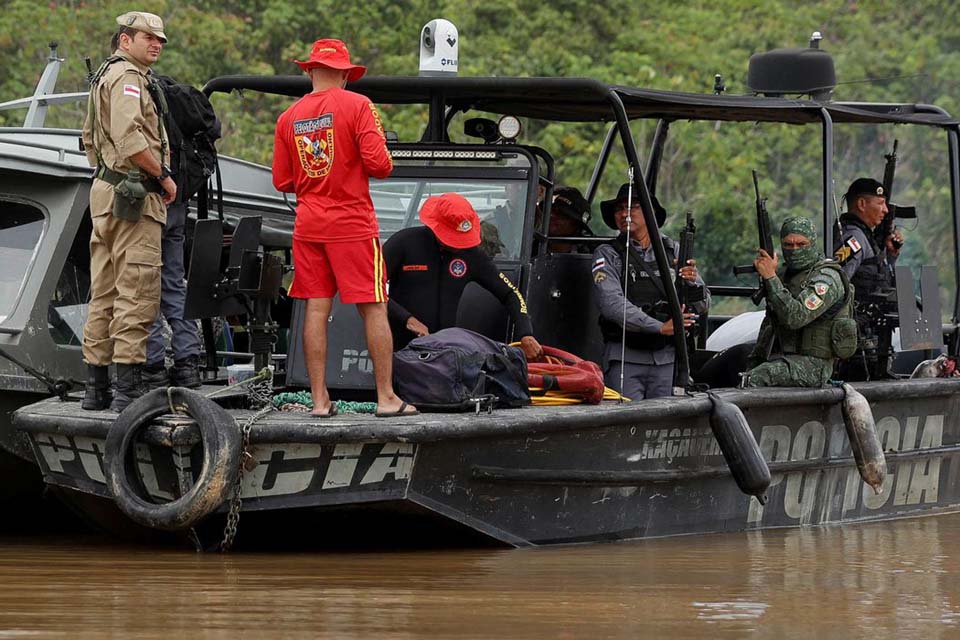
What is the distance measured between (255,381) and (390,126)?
11.0 metres

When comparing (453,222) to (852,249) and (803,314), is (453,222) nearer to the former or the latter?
(803,314)

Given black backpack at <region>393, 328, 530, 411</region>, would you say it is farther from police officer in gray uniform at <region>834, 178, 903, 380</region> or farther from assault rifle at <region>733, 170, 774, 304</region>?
police officer in gray uniform at <region>834, 178, 903, 380</region>

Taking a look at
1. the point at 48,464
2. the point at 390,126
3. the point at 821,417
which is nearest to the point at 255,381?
the point at 48,464

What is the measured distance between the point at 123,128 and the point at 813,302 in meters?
3.60

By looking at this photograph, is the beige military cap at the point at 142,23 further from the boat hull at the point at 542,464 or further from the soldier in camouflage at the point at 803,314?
the soldier in camouflage at the point at 803,314

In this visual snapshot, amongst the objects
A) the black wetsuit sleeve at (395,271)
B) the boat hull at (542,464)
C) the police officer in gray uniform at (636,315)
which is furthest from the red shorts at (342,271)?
the police officer in gray uniform at (636,315)

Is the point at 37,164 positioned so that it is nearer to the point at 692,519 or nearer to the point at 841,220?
the point at 692,519

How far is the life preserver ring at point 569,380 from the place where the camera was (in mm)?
8102

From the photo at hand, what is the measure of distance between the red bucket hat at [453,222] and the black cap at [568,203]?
1.67 meters

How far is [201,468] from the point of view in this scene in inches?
288

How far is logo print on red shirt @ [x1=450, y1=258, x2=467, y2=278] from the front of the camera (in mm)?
8180

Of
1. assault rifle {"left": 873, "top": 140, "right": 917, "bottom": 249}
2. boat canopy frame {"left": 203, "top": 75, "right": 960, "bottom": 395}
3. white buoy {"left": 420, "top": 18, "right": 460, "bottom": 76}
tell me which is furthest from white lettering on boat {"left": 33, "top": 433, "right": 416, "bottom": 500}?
assault rifle {"left": 873, "top": 140, "right": 917, "bottom": 249}

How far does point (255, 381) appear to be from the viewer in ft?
26.9

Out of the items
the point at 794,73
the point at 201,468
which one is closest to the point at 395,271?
the point at 201,468
